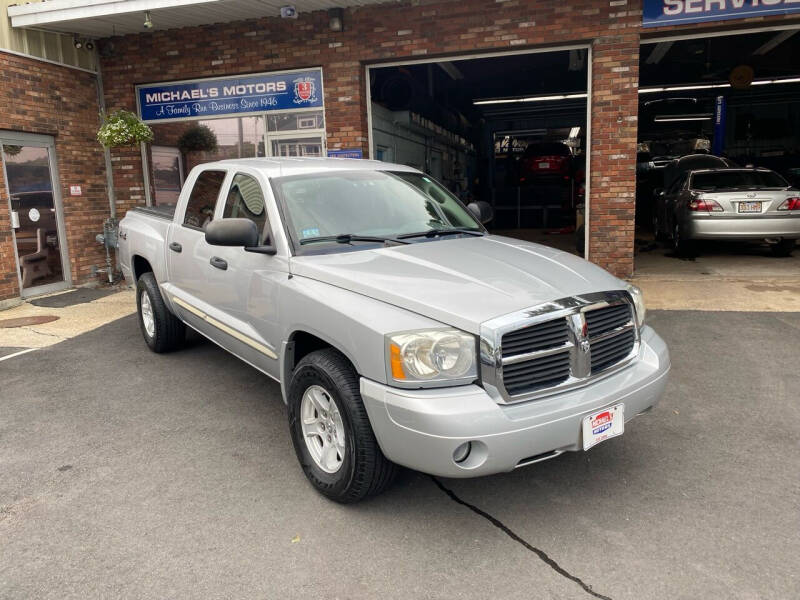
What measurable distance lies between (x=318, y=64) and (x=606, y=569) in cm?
917

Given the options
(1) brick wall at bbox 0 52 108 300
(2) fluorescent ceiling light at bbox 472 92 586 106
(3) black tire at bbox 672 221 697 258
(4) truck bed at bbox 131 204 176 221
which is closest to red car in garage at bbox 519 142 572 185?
(2) fluorescent ceiling light at bbox 472 92 586 106

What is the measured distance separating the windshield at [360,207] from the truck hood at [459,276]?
0.29 metres

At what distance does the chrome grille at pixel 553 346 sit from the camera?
2.87m

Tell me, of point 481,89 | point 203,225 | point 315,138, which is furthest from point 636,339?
point 481,89

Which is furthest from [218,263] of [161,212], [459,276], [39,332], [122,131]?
[122,131]

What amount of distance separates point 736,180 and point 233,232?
32.1ft

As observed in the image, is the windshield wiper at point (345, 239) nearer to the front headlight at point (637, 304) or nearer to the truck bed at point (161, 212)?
the front headlight at point (637, 304)

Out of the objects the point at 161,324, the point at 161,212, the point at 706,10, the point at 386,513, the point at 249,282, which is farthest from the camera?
the point at 706,10

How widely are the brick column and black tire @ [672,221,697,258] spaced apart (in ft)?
7.90

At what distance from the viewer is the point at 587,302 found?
317 centimetres

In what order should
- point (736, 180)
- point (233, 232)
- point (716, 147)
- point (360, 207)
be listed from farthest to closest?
point (716, 147)
point (736, 180)
point (360, 207)
point (233, 232)

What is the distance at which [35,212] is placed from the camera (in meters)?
10.0

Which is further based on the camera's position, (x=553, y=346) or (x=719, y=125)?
(x=719, y=125)

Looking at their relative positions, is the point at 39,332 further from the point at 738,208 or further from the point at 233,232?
the point at 738,208
